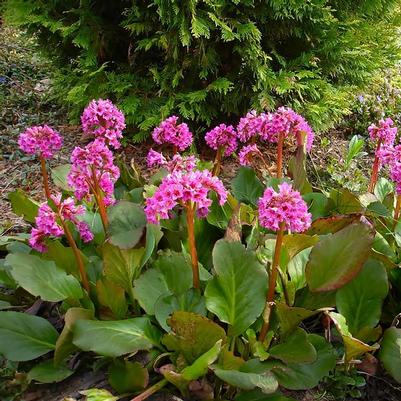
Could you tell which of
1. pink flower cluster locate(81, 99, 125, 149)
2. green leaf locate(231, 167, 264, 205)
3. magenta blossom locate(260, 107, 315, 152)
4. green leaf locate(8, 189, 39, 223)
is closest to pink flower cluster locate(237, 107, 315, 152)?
magenta blossom locate(260, 107, 315, 152)

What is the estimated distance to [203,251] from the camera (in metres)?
2.58

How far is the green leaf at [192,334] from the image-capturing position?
1.88 meters

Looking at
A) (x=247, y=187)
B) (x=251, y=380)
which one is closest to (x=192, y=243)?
(x=251, y=380)

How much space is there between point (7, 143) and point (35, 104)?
80cm

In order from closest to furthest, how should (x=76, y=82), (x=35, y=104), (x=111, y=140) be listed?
(x=111, y=140) → (x=76, y=82) → (x=35, y=104)

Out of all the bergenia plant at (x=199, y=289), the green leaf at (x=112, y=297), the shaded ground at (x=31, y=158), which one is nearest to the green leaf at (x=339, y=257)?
the bergenia plant at (x=199, y=289)

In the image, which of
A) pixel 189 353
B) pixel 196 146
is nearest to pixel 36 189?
pixel 196 146

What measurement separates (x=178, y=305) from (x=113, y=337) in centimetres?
31

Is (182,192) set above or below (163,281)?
above

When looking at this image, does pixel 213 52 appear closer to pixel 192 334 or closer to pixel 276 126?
pixel 276 126

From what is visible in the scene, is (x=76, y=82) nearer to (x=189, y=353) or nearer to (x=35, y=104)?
(x=35, y=104)

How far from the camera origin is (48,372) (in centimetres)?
212

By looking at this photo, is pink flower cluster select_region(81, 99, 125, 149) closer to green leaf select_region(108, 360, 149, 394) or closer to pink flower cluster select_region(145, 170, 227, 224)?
pink flower cluster select_region(145, 170, 227, 224)

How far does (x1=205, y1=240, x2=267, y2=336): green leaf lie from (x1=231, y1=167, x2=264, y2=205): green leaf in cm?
83
